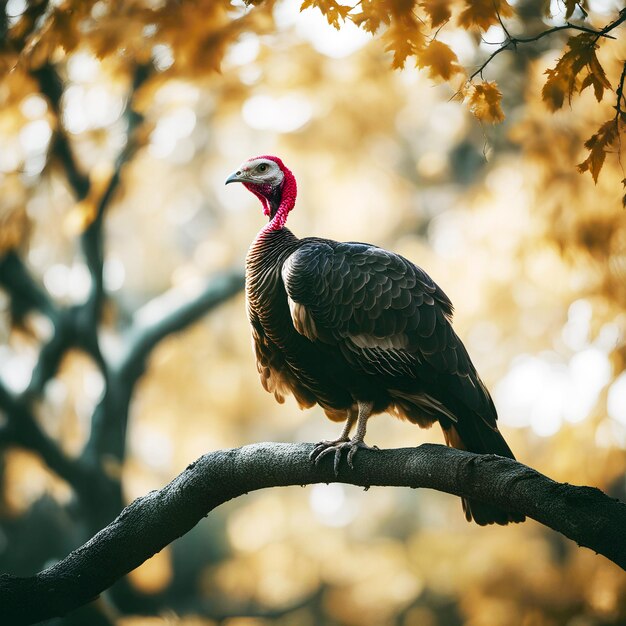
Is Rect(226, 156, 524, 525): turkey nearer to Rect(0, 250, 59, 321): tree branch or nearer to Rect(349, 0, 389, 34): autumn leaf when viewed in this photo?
Rect(349, 0, 389, 34): autumn leaf

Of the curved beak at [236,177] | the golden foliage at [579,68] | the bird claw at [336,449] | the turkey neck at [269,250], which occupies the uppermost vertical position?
the curved beak at [236,177]

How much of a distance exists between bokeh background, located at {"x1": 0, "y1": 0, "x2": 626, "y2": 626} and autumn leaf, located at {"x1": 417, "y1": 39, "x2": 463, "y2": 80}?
224cm

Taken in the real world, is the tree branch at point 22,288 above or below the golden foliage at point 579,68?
above

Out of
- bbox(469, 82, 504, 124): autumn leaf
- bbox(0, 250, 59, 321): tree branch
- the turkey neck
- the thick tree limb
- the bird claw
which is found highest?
bbox(0, 250, 59, 321): tree branch

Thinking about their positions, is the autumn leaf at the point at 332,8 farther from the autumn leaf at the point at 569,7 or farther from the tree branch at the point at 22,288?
the tree branch at the point at 22,288

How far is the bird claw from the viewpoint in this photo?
3.06 m

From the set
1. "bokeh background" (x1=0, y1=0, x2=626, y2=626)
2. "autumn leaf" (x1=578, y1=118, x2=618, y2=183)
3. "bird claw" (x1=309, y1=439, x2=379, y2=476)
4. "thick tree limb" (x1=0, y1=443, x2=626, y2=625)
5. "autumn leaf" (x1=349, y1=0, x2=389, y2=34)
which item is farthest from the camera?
"bokeh background" (x1=0, y1=0, x2=626, y2=626)

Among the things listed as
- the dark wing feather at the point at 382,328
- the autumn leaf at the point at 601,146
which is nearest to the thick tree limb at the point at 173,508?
the dark wing feather at the point at 382,328

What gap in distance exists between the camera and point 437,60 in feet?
8.60

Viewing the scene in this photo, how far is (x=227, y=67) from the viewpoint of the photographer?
769 centimetres

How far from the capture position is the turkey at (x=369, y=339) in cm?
329

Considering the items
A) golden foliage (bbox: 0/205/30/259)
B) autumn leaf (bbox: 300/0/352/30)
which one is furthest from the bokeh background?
autumn leaf (bbox: 300/0/352/30)

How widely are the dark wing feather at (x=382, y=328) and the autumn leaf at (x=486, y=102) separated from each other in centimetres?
97

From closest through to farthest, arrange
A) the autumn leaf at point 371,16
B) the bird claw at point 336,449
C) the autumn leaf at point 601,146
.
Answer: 1. the autumn leaf at point 601,146
2. the autumn leaf at point 371,16
3. the bird claw at point 336,449
